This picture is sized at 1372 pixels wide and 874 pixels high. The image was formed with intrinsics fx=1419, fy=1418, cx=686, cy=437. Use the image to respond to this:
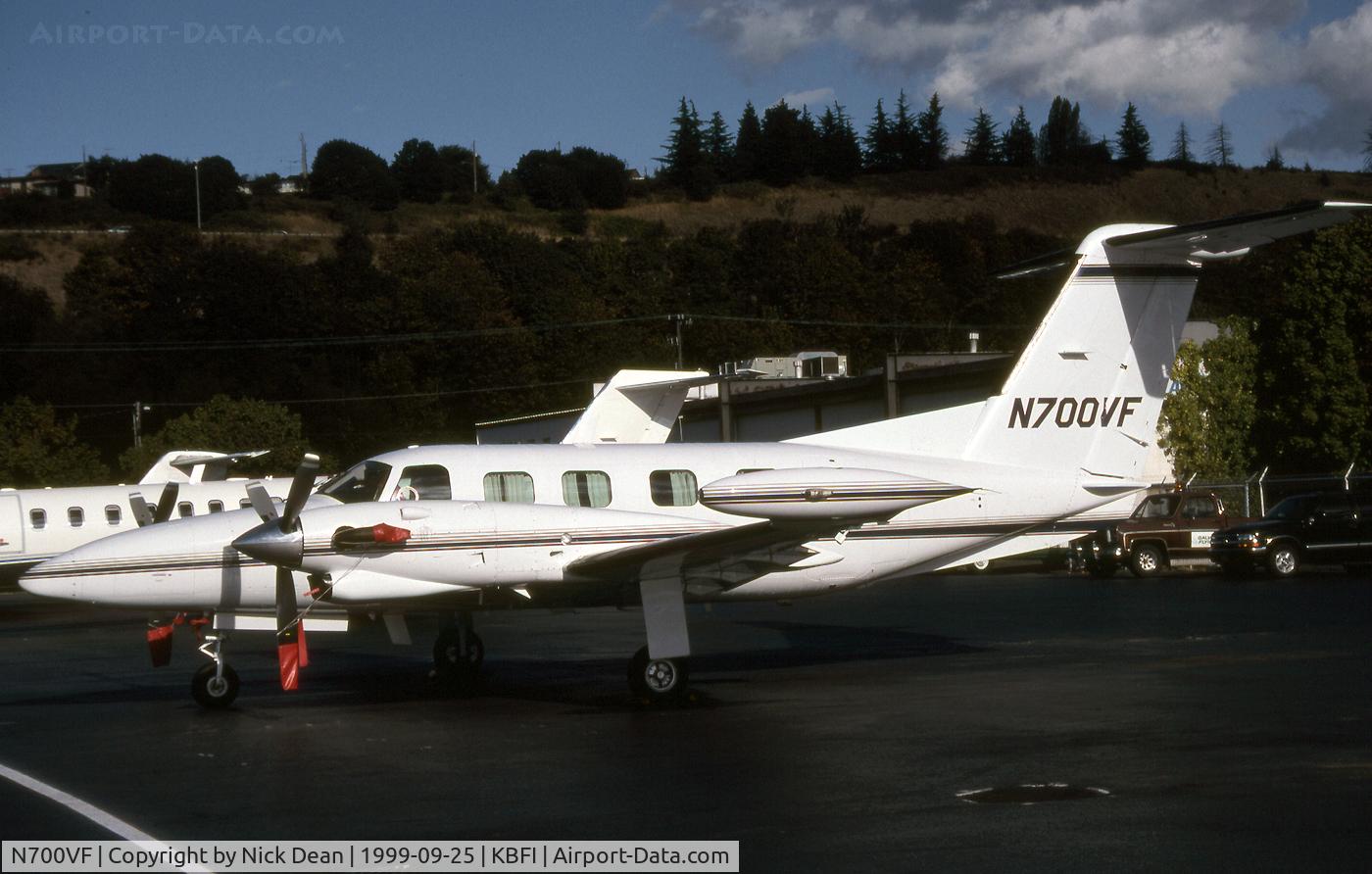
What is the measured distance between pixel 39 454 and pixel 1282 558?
4088 cm

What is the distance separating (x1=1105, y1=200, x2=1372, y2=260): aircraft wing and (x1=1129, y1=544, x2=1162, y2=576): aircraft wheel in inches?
662

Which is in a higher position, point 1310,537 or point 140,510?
point 140,510

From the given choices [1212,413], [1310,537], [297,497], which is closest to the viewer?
[297,497]

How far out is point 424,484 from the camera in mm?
14406

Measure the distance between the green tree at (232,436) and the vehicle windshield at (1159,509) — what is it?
117ft

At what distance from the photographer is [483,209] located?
134m

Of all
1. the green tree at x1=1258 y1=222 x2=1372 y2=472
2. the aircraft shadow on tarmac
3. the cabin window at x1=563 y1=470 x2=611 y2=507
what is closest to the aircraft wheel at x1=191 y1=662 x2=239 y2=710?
the aircraft shadow on tarmac

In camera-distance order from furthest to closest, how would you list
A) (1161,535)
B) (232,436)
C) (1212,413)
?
(232,436) < (1212,413) < (1161,535)

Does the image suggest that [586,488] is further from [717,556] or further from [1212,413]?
[1212,413]

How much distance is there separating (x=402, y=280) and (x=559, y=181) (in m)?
52.9

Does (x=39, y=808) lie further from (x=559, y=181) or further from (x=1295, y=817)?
(x=559, y=181)

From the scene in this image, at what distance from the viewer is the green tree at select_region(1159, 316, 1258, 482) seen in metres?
45.6

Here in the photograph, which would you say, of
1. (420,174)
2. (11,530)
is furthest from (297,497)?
(420,174)

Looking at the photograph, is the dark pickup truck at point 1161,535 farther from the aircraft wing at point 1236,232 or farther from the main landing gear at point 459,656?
the main landing gear at point 459,656
